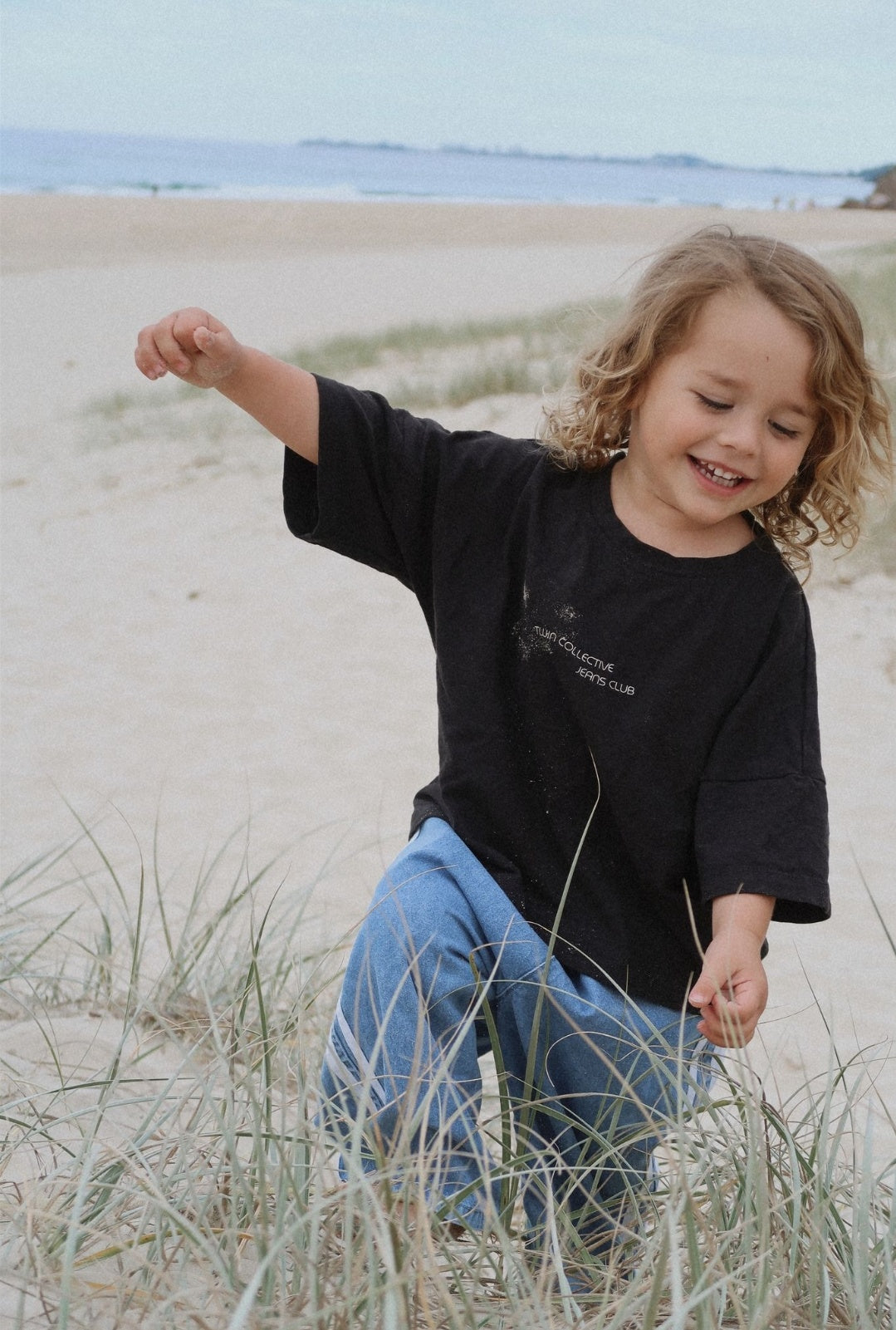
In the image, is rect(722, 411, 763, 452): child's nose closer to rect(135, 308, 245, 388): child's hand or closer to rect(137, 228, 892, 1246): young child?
rect(137, 228, 892, 1246): young child

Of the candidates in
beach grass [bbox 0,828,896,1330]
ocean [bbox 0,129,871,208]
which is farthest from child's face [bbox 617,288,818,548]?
ocean [bbox 0,129,871,208]

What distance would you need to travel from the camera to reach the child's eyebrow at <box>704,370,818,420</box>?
1.60m

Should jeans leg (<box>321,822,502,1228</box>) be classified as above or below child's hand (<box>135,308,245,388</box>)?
below

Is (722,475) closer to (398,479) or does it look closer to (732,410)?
(732,410)

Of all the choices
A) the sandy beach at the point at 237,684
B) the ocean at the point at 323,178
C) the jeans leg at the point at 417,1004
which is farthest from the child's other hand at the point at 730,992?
the ocean at the point at 323,178

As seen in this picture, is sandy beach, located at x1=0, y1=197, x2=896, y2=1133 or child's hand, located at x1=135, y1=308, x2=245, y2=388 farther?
sandy beach, located at x1=0, y1=197, x2=896, y2=1133

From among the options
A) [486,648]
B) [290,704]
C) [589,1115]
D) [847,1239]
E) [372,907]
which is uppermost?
[486,648]

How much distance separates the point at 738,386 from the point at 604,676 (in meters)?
0.39

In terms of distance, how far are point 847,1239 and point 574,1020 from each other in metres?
0.40

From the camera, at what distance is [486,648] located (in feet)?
5.58

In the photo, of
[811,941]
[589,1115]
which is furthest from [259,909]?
[589,1115]

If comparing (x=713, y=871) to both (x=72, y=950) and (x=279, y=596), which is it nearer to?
(x=72, y=950)

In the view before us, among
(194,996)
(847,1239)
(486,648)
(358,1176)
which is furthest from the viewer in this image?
(194,996)

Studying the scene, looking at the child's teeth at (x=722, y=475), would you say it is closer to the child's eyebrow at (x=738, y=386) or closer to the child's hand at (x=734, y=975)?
the child's eyebrow at (x=738, y=386)
